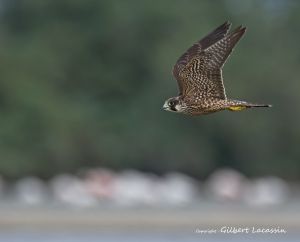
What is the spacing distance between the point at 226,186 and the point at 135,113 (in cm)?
329

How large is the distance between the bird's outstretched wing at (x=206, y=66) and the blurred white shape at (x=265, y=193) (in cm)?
1843

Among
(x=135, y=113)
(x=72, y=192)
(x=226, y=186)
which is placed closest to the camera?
(x=72, y=192)

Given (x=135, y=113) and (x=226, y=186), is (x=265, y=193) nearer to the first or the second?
(x=226, y=186)

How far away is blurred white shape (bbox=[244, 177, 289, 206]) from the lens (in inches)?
1207

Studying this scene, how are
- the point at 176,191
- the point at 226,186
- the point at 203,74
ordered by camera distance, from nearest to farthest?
the point at 203,74, the point at 176,191, the point at 226,186

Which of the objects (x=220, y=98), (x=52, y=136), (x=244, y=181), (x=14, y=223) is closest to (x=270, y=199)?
(x=244, y=181)

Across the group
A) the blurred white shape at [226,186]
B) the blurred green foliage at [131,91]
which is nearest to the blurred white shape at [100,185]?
the blurred green foliage at [131,91]

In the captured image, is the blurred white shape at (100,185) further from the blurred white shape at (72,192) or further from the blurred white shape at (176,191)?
the blurred white shape at (176,191)

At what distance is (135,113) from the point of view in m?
34.1

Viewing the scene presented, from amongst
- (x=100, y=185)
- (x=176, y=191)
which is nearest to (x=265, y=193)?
(x=176, y=191)

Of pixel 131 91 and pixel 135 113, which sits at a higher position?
pixel 131 91

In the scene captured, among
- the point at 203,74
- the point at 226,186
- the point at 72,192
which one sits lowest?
the point at 203,74

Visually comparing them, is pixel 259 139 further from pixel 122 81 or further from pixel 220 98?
pixel 220 98

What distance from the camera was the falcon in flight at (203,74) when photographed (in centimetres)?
1147
